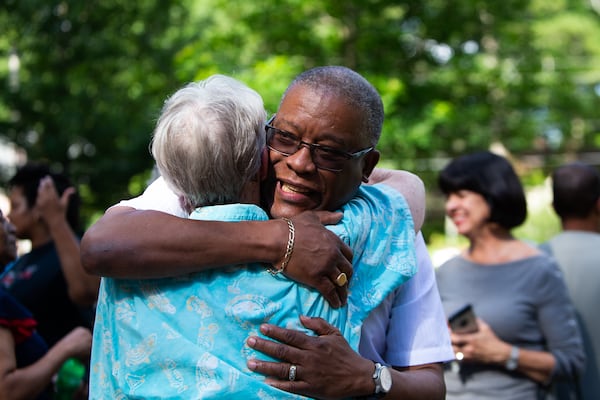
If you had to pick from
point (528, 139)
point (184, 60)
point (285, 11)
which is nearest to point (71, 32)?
point (184, 60)

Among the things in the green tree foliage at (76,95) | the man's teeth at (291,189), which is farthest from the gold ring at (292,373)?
the green tree foliage at (76,95)

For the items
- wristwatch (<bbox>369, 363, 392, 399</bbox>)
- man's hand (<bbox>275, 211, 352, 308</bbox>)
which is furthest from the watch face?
man's hand (<bbox>275, 211, 352, 308</bbox>)

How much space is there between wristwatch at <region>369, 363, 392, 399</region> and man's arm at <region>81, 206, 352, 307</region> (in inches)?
8.9

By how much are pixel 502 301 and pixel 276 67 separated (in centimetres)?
785

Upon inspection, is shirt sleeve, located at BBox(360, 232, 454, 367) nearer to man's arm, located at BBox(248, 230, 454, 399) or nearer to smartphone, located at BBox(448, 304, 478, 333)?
man's arm, located at BBox(248, 230, 454, 399)

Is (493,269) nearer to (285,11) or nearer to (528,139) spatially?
(285,11)

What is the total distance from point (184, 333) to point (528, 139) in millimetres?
14781

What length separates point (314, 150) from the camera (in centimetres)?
227

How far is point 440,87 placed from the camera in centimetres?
1384

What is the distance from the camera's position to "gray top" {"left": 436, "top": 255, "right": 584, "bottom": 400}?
4148 millimetres

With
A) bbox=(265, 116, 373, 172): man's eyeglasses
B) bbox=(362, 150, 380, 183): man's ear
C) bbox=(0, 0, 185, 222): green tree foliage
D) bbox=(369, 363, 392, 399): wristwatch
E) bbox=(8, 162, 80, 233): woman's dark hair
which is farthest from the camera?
bbox=(0, 0, 185, 222): green tree foliage

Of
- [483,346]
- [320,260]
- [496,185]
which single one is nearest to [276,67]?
[496,185]

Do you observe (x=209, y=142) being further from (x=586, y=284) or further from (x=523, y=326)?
(x=586, y=284)

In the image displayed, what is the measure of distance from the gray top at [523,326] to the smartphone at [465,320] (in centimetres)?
16
